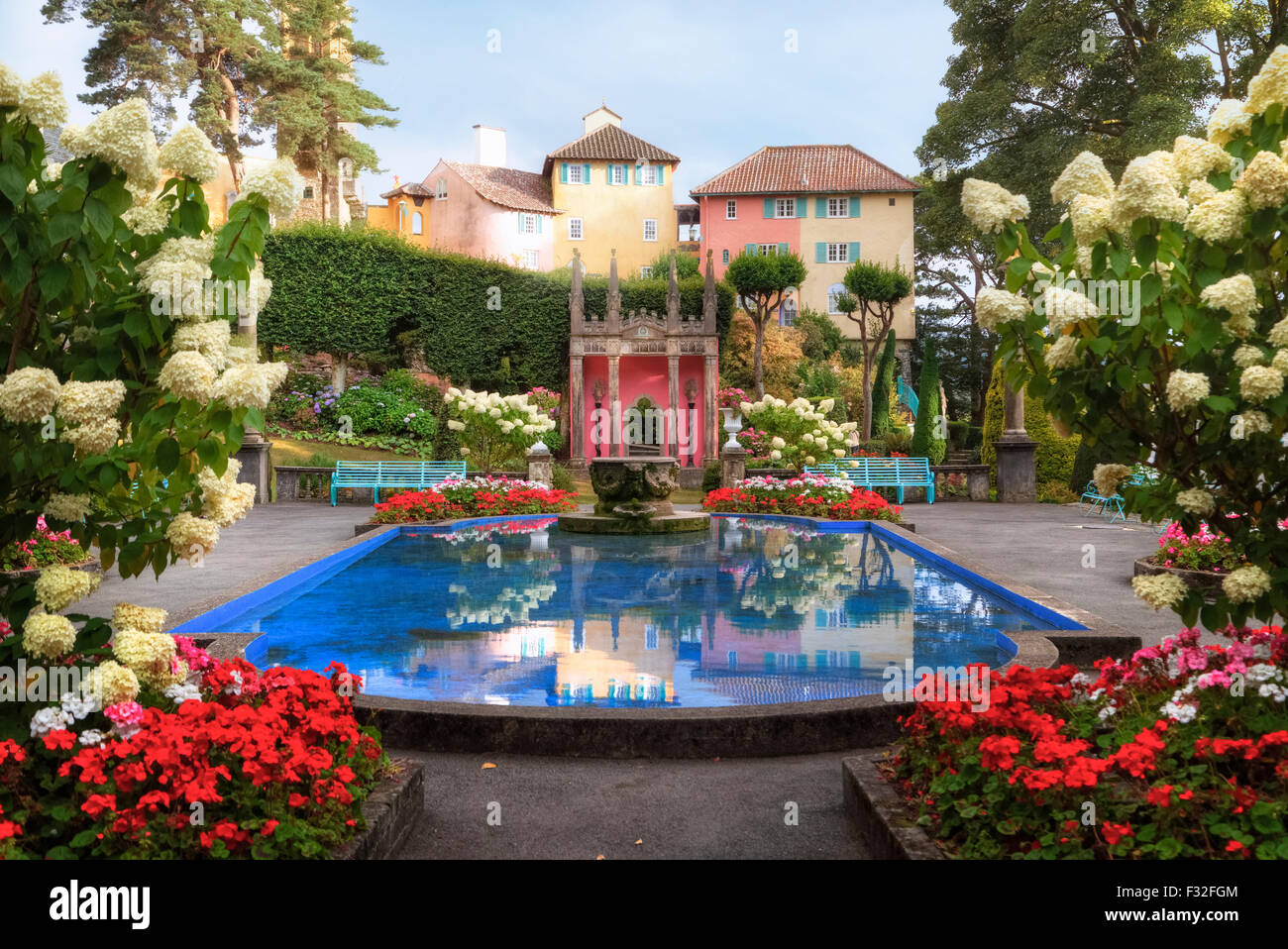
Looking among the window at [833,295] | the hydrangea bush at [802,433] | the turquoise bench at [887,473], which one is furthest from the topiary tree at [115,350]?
the window at [833,295]

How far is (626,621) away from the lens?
870 centimetres

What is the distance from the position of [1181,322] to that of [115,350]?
3589mm

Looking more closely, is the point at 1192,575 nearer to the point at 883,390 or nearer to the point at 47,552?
the point at 47,552

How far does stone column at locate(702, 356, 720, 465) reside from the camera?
28516mm

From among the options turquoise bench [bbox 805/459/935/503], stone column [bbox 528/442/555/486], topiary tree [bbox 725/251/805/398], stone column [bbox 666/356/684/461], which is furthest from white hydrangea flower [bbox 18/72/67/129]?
topiary tree [bbox 725/251/805/398]

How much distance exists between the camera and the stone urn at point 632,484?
16094 millimetres

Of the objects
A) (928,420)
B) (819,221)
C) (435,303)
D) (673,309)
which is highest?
(819,221)

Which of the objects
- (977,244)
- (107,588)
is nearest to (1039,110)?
(977,244)

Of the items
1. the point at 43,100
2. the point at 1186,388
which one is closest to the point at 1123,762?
the point at 1186,388

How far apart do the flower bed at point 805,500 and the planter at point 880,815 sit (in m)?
12.5

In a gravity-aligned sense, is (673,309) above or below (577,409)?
above

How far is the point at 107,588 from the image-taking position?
33.2ft

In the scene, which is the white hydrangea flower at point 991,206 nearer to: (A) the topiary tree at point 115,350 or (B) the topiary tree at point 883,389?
(A) the topiary tree at point 115,350
